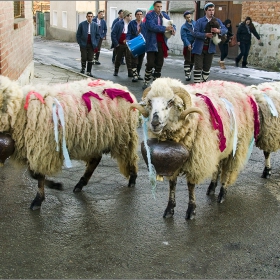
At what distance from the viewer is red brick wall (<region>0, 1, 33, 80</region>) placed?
22.0 feet

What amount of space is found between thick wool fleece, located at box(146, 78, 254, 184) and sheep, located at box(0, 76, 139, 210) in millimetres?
865

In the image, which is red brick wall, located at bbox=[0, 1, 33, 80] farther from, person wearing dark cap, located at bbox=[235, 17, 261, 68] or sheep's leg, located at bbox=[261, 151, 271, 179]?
person wearing dark cap, located at bbox=[235, 17, 261, 68]

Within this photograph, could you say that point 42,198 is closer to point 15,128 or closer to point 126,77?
point 15,128

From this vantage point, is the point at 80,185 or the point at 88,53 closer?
the point at 80,185

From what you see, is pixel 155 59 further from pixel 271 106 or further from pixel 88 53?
pixel 271 106

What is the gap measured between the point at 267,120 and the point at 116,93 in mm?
1884

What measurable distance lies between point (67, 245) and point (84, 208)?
87 cm

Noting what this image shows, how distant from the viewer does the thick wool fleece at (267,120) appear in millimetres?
5352

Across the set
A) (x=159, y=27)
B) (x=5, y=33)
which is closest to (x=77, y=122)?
(x=5, y=33)

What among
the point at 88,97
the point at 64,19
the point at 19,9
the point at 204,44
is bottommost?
the point at 88,97

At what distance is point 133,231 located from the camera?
430 centimetres

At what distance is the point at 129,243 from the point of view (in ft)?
13.3

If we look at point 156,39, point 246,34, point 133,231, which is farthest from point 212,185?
point 246,34

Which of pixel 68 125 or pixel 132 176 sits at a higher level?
pixel 68 125
